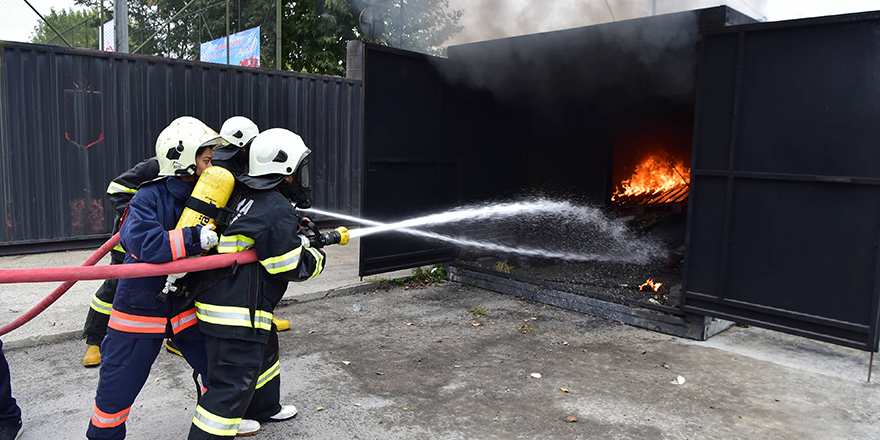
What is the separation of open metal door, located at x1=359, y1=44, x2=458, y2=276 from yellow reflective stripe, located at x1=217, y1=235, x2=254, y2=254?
11.7 feet

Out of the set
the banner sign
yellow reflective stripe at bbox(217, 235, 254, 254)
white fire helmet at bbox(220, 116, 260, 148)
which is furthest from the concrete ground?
the banner sign

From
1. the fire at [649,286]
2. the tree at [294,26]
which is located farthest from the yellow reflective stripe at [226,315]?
the tree at [294,26]

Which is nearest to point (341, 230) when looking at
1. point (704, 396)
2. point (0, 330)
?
point (0, 330)

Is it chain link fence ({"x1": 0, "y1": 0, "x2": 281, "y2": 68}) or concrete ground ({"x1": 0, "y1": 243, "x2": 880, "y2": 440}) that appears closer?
concrete ground ({"x1": 0, "y1": 243, "x2": 880, "y2": 440})

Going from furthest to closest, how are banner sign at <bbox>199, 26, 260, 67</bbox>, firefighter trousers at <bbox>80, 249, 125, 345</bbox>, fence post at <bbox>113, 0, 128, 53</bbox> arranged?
banner sign at <bbox>199, 26, 260, 67</bbox> → fence post at <bbox>113, 0, 128, 53</bbox> → firefighter trousers at <bbox>80, 249, 125, 345</bbox>

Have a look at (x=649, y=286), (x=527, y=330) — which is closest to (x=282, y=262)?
(x=527, y=330)

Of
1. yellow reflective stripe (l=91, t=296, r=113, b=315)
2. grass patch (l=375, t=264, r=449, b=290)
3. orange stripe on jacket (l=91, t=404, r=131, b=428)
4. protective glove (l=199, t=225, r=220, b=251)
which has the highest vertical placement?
protective glove (l=199, t=225, r=220, b=251)

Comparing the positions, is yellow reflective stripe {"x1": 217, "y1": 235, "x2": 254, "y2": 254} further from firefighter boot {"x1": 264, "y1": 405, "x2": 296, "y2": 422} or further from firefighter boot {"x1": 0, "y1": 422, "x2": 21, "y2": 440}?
firefighter boot {"x1": 0, "y1": 422, "x2": 21, "y2": 440}

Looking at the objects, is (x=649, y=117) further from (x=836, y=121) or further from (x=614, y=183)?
(x=836, y=121)

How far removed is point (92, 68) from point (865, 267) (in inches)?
341

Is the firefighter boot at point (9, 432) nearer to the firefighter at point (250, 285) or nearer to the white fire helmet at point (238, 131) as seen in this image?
the firefighter at point (250, 285)

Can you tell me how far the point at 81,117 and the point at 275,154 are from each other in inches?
235

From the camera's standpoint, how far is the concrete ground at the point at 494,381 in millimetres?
3469

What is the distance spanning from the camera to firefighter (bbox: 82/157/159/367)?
3824 mm
